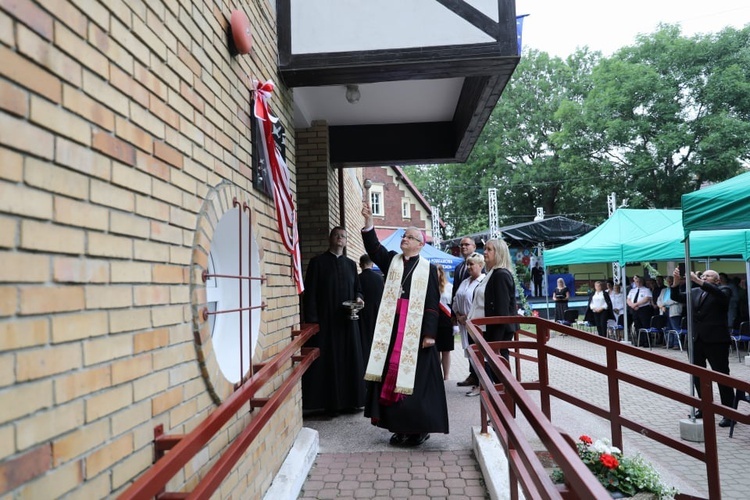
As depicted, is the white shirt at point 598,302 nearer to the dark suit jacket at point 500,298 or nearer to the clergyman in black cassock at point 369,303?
the dark suit jacket at point 500,298

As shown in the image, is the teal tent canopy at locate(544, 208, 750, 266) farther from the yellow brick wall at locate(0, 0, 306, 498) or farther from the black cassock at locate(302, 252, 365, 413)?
the yellow brick wall at locate(0, 0, 306, 498)

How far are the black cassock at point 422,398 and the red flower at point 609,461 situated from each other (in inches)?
64.6

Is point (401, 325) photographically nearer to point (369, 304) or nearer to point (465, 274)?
point (369, 304)

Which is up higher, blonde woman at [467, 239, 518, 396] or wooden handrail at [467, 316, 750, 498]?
blonde woman at [467, 239, 518, 396]

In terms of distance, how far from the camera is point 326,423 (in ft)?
18.4

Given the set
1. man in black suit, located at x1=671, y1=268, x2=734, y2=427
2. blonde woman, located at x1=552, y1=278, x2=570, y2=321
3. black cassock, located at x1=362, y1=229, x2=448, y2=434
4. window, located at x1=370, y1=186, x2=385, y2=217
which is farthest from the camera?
window, located at x1=370, y1=186, x2=385, y2=217

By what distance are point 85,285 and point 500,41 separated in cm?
360

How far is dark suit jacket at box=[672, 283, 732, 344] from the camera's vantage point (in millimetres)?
6383

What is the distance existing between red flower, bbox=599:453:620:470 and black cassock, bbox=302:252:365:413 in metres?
2.97

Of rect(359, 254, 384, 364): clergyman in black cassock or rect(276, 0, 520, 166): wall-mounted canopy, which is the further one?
rect(359, 254, 384, 364): clergyman in black cassock

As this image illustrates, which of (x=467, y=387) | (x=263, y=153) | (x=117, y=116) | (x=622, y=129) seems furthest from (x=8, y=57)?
(x=622, y=129)

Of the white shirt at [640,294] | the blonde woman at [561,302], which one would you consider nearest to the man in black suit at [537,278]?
the blonde woman at [561,302]

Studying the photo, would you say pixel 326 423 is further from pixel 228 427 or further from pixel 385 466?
pixel 228 427

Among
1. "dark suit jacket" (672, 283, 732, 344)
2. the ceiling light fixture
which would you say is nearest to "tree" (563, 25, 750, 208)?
"dark suit jacket" (672, 283, 732, 344)
